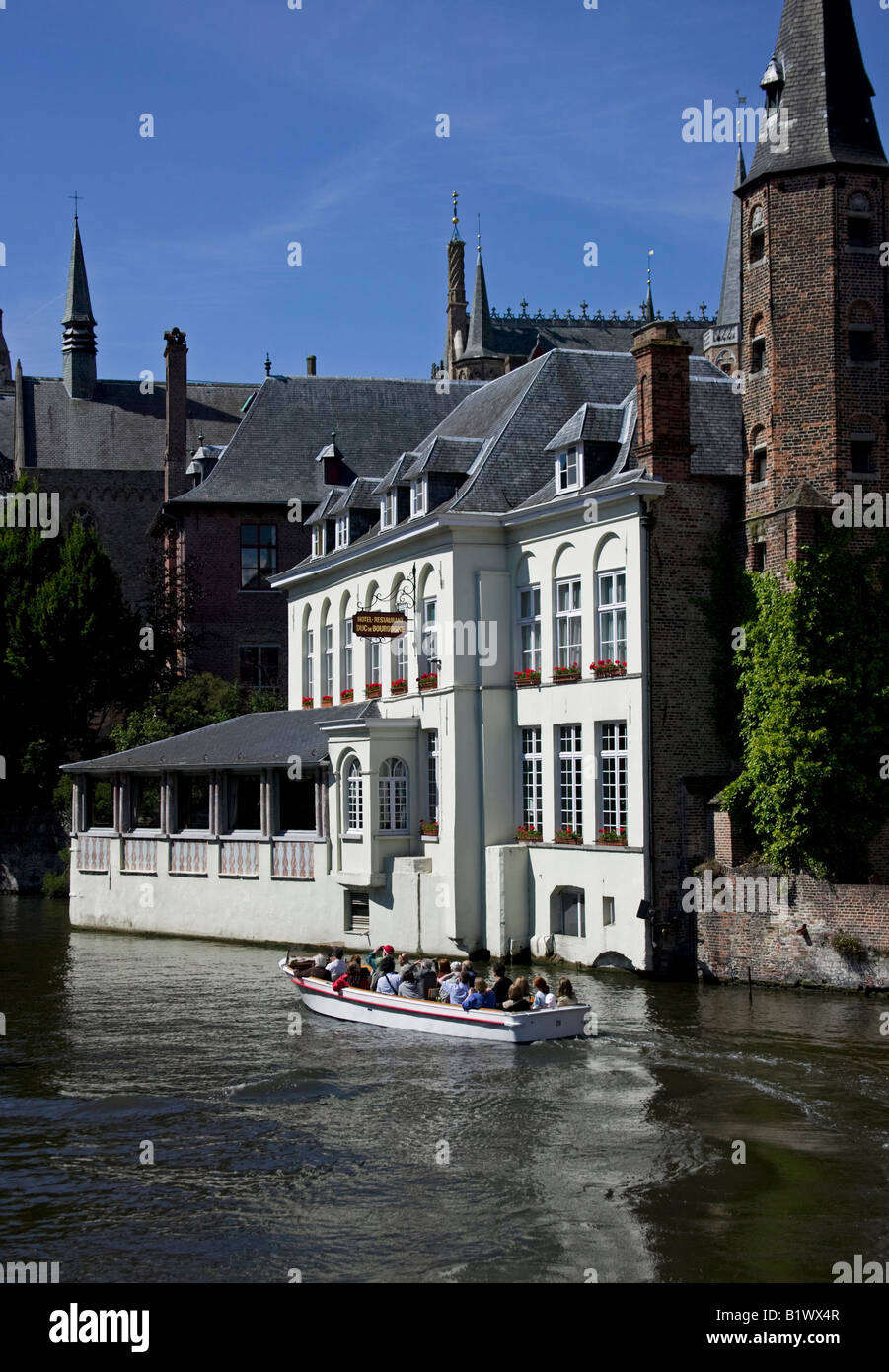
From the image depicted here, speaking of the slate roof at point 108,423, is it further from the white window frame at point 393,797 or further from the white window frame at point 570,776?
the white window frame at point 570,776

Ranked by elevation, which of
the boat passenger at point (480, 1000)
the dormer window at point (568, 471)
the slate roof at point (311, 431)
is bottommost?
the boat passenger at point (480, 1000)

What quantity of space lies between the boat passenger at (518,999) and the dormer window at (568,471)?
12.6 m

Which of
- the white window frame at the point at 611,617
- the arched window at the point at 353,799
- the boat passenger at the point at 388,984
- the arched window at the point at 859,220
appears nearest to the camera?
the boat passenger at the point at 388,984

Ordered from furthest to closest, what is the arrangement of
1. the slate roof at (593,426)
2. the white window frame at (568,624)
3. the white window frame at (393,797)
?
the white window frame at (393,797) < the slate roof at (593,426) < the white window frame at (568,624)

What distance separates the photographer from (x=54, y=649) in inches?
2245

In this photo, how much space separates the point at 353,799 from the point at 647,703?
29.7 feet

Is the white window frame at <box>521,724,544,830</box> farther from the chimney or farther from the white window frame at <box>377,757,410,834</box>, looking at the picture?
the chimney

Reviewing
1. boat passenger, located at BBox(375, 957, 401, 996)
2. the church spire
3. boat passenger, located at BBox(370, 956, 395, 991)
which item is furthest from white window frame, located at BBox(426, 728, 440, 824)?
the church spire

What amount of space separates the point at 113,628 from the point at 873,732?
35467mm

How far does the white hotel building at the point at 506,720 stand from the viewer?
1262 inches

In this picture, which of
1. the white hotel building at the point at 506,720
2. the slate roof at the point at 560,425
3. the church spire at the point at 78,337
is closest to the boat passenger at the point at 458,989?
the white hotel building at the point at 506,720

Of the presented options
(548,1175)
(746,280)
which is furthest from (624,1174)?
(746,280)

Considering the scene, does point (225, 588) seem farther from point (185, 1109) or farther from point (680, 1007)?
point (185, 1109)

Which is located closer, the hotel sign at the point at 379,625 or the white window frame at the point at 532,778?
the white window frame at the point at 532,778
